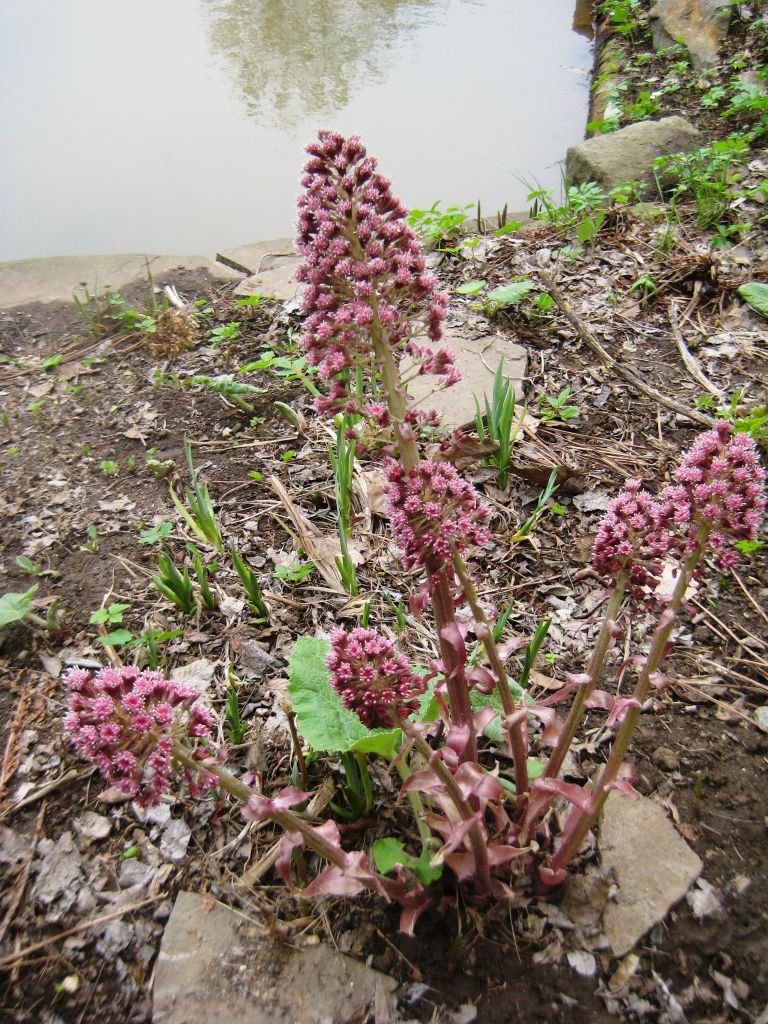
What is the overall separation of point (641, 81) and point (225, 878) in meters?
6.76

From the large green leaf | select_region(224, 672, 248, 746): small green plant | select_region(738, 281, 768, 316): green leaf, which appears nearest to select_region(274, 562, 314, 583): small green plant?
select_region(224, 672, 248, 746): small green plant

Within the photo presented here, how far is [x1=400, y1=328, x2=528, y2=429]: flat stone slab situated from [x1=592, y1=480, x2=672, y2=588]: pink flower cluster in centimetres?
155

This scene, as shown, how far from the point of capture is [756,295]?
321cm

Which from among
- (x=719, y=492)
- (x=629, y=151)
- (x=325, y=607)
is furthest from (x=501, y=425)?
(x=629, y=151)

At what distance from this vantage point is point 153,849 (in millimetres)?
1766

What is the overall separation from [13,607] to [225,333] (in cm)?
191

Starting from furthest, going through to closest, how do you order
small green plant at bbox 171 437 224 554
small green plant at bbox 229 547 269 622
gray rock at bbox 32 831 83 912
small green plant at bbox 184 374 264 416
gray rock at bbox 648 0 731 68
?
1. gray rock at bbox 648 0 731 68
2. small green plant at bbox 184 374 264 416
3. small green plant at bbox 171 437 224 554
4. small green plant at bbox 229 547 269 622
5. gray rock at bbox 32 831 83 912

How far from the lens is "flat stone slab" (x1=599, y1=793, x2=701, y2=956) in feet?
5.08

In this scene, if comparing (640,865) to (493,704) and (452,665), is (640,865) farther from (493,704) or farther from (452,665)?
(452,665)

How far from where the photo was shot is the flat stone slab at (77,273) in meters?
4.39

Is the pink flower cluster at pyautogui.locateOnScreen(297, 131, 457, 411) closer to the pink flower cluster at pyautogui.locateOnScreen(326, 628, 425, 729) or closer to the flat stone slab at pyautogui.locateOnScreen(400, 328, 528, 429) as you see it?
the pink flower cluster at pyautogui.locateOnScreen(326, 628, 425, 729)

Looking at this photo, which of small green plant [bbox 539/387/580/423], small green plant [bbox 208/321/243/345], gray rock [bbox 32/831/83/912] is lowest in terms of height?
gray rock [bbox 32/831/83/912]

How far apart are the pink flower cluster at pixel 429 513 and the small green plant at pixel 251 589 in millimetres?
897

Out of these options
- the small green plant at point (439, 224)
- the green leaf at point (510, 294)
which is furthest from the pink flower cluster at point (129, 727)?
the small green plant at point (439, 224)
